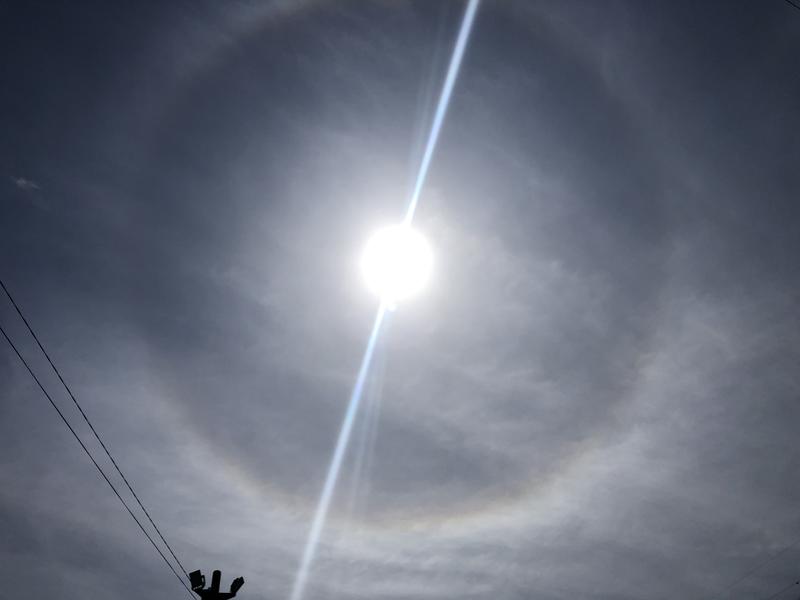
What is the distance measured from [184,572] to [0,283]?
12718 mm

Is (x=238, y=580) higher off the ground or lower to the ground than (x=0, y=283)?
lower

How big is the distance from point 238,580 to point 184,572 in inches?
85.2

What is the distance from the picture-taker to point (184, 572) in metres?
24.1

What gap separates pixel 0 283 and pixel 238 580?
12.7 metres

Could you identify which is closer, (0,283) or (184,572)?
(0,283)

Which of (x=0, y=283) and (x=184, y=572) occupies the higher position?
(x=0, y=283)

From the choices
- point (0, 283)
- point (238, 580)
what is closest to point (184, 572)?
point (238, 580)

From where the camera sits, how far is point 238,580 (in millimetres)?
23359

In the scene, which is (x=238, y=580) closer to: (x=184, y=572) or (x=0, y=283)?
(x=184, y=572)

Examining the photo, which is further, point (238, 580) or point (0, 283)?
point (238, 580)

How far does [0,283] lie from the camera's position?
16.1 meters
